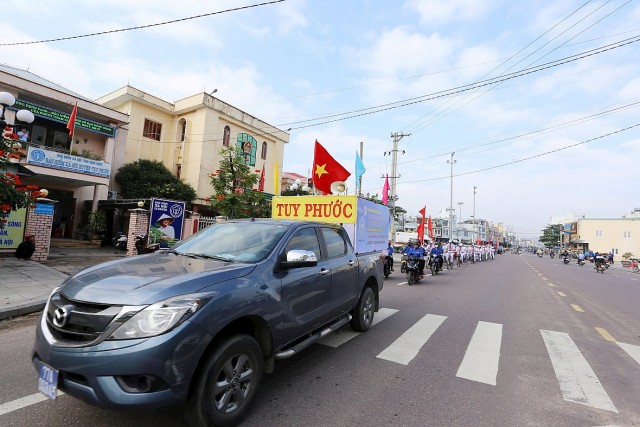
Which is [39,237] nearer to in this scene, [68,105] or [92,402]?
[68,105]

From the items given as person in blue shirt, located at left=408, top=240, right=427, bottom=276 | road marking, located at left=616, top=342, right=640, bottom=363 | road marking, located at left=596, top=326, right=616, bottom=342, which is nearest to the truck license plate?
road marking, located at left=616, top=342, right=640, bottom=363

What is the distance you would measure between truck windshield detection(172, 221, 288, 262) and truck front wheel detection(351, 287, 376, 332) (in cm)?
212

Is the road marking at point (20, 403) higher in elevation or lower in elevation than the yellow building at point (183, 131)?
lower

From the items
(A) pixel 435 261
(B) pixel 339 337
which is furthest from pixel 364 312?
(A) pixel 435 261

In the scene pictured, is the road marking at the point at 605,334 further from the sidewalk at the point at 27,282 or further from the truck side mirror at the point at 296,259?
the sidewalk at the point at 27,282

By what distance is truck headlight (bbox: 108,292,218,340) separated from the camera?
2.25 meters

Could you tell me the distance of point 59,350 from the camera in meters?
2.32

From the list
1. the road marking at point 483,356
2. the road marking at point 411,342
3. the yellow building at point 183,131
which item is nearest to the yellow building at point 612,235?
the yellow building at point 183,131

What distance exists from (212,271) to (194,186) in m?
24.3

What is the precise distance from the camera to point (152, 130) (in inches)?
1019

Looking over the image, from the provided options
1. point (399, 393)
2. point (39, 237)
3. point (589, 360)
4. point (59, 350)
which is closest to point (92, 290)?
point (59, 350)

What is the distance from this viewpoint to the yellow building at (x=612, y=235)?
2584 inches

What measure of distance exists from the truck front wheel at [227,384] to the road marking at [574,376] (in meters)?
3.20

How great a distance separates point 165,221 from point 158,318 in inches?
550
